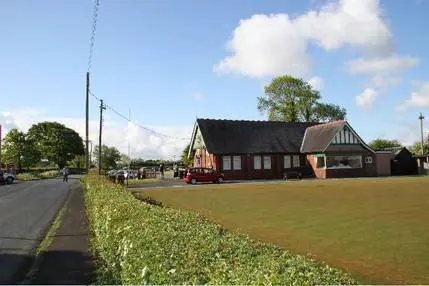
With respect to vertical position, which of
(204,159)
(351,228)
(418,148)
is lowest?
(351,228)

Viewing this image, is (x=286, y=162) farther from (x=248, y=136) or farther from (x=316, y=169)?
(x=248, y=136)

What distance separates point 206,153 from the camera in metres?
52.6

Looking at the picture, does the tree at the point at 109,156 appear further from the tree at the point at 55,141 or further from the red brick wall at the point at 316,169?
the red brick wall at the point at 316,169

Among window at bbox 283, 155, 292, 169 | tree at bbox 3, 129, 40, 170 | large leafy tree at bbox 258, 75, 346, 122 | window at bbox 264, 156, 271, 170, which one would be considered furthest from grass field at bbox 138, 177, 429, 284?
tree at bbox 3, 129, 40, 170

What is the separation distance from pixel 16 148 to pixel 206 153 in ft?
186

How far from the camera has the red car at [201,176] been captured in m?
44.2

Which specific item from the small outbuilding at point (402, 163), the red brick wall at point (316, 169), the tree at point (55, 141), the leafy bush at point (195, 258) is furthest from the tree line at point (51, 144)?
the leafy bush at point (195, 258)

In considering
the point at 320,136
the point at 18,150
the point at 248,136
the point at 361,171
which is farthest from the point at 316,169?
the point at 18,150

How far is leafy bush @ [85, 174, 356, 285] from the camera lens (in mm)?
4051

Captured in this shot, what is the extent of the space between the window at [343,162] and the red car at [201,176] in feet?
42.0

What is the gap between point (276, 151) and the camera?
174ft

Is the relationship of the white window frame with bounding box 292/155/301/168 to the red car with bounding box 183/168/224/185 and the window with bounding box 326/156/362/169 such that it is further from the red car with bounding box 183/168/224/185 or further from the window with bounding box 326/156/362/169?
the red car with bounding box 183/168/224/185

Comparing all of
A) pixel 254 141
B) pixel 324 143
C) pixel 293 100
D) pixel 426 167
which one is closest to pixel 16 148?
pixel 293 100

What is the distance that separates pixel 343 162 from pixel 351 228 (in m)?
40.4
